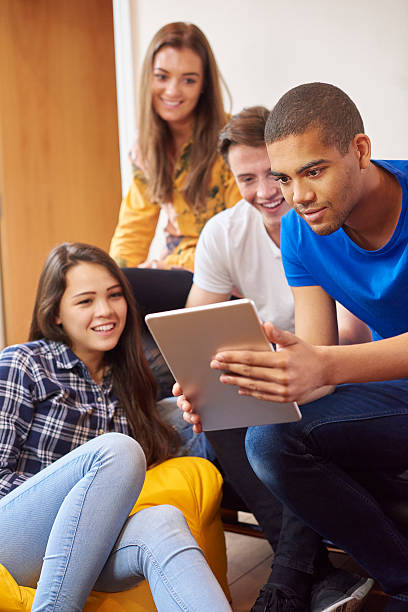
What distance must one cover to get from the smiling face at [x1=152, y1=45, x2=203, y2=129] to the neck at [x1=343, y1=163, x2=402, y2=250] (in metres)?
1.16

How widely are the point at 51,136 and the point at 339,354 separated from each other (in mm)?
2552

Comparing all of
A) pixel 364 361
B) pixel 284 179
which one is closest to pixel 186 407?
pixel 364 361

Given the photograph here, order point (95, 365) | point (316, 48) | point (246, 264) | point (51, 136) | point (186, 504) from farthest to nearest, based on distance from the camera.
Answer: point (51, 136)
point (316, 48)
point (246, 264)
point (95, 365)
point (186, 504)

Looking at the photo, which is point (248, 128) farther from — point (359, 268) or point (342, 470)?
point (342, 470)

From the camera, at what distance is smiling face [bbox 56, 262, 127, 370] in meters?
1.51

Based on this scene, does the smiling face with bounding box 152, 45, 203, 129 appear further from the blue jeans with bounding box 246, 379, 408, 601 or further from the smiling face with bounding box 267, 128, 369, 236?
the blue jeans with bounding box 246, 379, 408, 601

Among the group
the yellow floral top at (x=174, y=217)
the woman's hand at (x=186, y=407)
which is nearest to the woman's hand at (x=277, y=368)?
the woman's hand at (x=186, y=407)

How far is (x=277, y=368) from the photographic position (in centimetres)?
94

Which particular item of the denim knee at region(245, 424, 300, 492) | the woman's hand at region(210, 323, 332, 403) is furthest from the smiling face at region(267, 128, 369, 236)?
the denim knee at region(245, 424, 300, 492)

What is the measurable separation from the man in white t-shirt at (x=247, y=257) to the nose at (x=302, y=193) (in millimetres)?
486

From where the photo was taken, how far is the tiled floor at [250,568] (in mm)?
1416

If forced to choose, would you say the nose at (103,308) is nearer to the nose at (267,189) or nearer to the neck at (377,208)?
the nose at (267,189)

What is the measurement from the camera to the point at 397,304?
120 cm

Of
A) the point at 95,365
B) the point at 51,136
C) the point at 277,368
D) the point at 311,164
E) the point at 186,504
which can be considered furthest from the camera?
the point at 51,136
